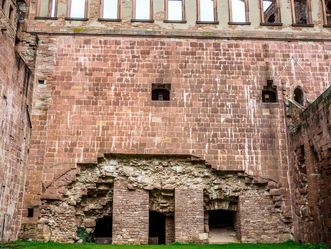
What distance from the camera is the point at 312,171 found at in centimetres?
1341

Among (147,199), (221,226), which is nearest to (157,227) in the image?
(221,226)

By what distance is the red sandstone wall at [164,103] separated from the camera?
1494 centimetres

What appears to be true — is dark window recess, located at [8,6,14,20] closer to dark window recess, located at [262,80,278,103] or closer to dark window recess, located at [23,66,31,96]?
dark window recess, located at [23,66,31,96]

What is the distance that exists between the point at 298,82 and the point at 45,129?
8.96m

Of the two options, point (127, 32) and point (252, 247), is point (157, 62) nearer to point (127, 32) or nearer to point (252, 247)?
point (127, 32)

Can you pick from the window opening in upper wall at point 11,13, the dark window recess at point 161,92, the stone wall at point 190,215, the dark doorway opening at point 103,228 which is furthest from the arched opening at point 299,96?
the window opening in upper wall at point 11,13

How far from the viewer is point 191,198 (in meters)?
14.6

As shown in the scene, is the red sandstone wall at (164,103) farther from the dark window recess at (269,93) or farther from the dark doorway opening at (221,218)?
the dark doorway opening at (221,218)

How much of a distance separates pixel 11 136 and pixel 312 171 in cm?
898

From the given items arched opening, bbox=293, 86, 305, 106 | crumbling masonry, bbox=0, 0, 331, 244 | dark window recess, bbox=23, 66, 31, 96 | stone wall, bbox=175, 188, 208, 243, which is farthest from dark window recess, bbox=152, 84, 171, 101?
arched opening, bbox=293, 86, 305, 106

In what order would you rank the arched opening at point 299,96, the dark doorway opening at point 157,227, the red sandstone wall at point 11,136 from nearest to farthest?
the red sandstone wall at point 11,136, the arched opening at point 299,96, the dark doorway opening at point 157,227

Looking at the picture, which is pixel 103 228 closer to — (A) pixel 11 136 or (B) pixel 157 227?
(B) pixel 157 227

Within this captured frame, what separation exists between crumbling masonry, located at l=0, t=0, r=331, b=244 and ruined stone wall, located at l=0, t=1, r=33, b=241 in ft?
0.19

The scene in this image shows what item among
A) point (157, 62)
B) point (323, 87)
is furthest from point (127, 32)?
point (323, 87)
